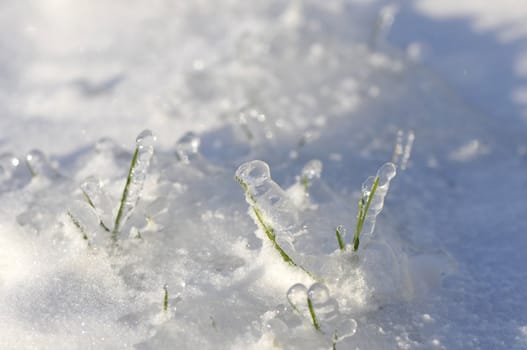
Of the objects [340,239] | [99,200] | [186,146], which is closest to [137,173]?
[99,200]

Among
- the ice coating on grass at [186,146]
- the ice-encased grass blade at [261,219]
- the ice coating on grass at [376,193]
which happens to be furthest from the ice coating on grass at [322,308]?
the ice coating on grass at [186,146]

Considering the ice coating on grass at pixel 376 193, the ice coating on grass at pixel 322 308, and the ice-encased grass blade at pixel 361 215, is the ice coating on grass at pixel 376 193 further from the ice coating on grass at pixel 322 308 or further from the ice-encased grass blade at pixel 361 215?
the ice coating on grass at pixel 322 308

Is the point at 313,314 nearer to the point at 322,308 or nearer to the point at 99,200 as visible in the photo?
the point at 322,308

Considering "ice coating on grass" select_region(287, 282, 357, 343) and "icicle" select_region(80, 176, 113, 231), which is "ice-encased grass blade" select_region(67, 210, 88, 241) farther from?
"ice coating on grass" select_region(287, 282, 357, 343)

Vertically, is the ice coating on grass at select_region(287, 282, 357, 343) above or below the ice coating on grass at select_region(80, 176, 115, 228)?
above

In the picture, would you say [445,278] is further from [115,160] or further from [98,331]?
[115,160]

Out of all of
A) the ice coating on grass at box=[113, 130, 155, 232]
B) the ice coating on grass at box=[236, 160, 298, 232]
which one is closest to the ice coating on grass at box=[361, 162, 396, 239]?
the ice coating on grass at box=[236, 160, 298, 232]

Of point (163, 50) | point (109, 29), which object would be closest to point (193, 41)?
point (163, 50)
